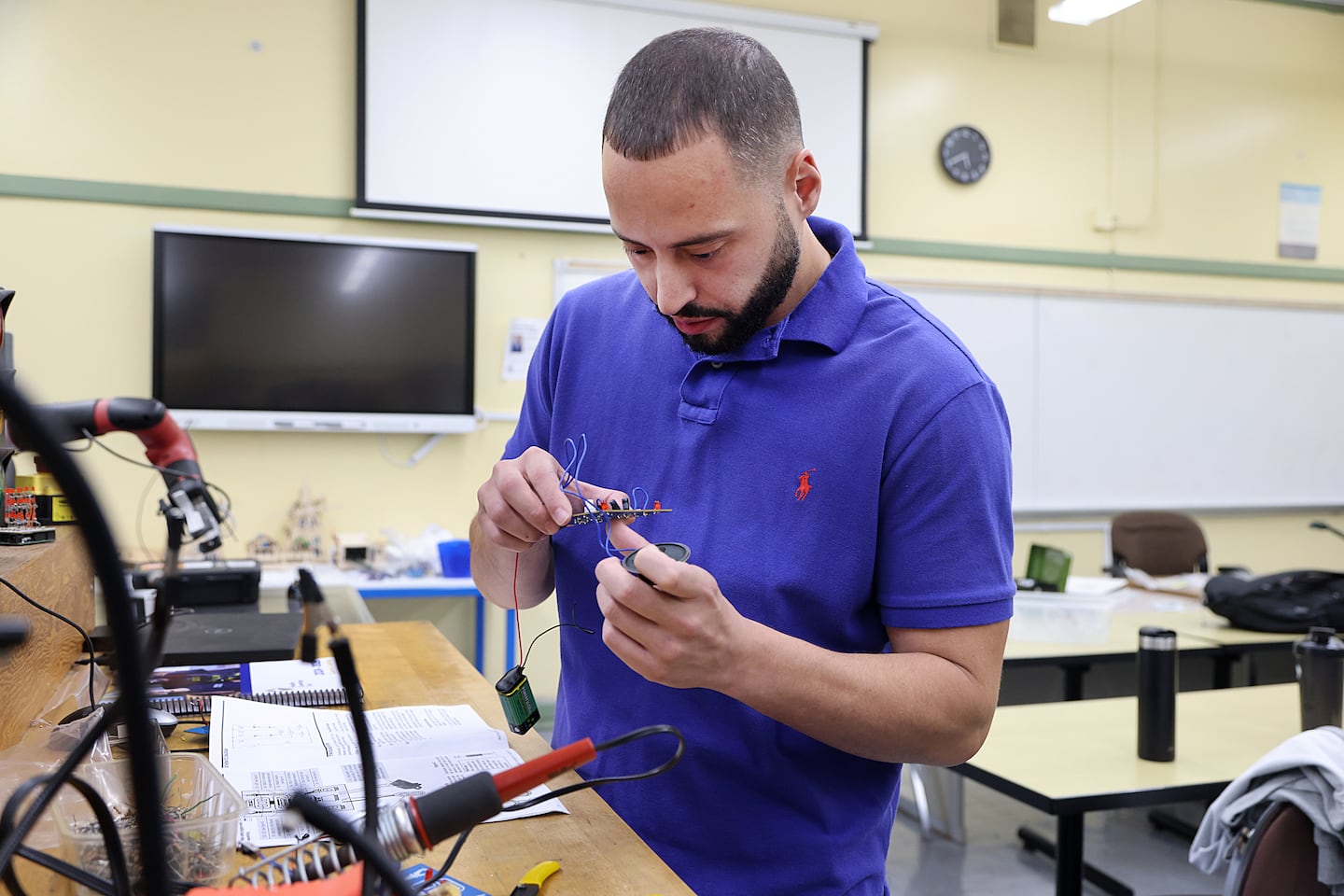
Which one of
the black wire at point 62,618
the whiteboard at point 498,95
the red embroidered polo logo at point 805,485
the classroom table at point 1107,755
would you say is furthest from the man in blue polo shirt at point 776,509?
the whiteboard at point 498,95

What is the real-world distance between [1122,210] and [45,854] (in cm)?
582

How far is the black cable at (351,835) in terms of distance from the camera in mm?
492

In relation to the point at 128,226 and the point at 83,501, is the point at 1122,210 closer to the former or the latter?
the point at 128,226

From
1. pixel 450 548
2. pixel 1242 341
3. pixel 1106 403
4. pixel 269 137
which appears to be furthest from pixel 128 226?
pixel 1242 341

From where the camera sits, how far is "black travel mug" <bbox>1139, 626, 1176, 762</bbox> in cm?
193

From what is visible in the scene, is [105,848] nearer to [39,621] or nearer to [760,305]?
[39,621]

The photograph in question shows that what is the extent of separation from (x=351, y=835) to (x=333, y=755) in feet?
2.32

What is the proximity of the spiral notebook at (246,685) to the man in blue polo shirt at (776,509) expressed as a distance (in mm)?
400

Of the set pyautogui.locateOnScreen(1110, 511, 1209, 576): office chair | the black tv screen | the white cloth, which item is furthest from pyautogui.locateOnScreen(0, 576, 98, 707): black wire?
pyautogui.locateOnScreen(1110, 511, 1209, 576): office chair

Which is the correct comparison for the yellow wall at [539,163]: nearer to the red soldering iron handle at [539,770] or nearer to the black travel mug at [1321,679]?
the black travel mug at [1321,679]

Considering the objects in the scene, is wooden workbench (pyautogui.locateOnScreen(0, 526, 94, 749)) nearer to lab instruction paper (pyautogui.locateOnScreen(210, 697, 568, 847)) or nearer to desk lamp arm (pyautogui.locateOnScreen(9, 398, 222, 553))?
lab instruction paper (pyautogui.locateOnScreen(210, 697, 568, 847))

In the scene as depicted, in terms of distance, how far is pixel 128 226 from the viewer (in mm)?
4141

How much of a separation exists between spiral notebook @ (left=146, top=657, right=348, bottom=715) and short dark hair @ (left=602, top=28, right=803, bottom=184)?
30.4 inches

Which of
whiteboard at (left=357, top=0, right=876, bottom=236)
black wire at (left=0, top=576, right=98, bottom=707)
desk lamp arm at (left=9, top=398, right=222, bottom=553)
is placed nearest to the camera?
desk lamp arm at (left=9, top=398, right=222, bottom=553)
